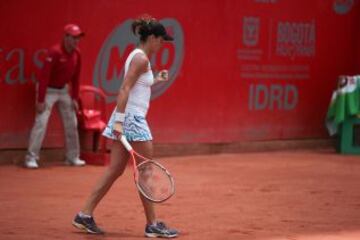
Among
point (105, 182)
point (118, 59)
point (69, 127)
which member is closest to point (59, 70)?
point (69, 127)

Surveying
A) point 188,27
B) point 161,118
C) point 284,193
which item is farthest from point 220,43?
point 284,193

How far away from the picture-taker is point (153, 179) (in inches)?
285

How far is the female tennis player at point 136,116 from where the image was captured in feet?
23.6

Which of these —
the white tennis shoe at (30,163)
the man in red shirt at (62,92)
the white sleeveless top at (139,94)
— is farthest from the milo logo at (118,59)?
the white sleeveless top at (139,94)

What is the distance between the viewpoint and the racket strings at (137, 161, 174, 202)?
23.6ft

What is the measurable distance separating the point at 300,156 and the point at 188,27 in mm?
2960

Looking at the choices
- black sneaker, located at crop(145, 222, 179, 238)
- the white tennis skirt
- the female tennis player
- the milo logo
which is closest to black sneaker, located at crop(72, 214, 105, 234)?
the female tennis player

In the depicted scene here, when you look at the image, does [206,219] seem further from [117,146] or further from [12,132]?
[12,132]

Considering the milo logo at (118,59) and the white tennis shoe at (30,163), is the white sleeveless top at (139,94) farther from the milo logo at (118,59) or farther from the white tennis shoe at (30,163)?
the milo logo at (118,59)

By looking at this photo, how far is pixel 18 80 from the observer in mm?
12188

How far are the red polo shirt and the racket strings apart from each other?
484cm

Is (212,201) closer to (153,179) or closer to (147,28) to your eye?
(153,179)

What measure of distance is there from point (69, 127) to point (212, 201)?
10.9 feet

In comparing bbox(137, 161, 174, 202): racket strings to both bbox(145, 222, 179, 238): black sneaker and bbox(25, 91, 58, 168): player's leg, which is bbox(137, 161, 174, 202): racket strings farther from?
bbox(25, 91, 58, 168): player's leg
